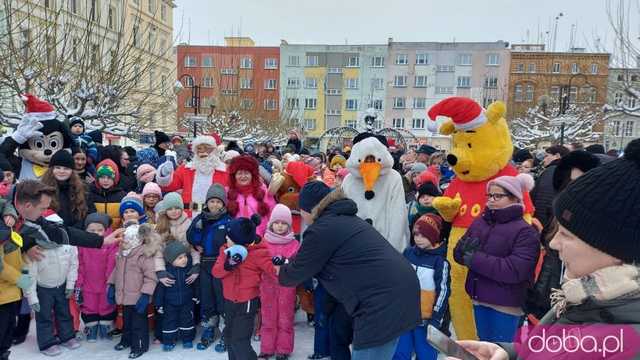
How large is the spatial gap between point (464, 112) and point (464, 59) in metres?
41.9

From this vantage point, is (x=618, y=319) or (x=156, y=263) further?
(x=156, y=263)

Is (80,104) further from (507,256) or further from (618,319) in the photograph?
(618,319)

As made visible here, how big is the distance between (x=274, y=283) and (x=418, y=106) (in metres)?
41.2

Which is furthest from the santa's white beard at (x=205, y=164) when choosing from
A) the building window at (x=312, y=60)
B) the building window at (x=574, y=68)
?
the building window at (x=312, y=60)

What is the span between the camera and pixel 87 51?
28.3 ft

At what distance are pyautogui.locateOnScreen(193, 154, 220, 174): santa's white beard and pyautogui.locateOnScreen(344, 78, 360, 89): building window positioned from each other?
40.0 metres

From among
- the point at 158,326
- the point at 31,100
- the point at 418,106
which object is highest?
the point at 418,106

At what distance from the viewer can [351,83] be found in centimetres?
4388

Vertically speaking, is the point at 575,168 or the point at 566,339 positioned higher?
the point at 575,168

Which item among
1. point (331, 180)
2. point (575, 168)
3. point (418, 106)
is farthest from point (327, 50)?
point (575, 168)

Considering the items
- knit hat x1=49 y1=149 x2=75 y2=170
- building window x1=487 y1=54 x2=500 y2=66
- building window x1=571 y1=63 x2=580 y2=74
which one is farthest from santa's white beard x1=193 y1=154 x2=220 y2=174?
building window x1=487 y1=54 x2=500 y2=66

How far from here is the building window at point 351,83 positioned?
4378 centimetres

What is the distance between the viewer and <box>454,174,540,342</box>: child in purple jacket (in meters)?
3.05

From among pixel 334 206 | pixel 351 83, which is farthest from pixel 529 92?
pixel 334 206
